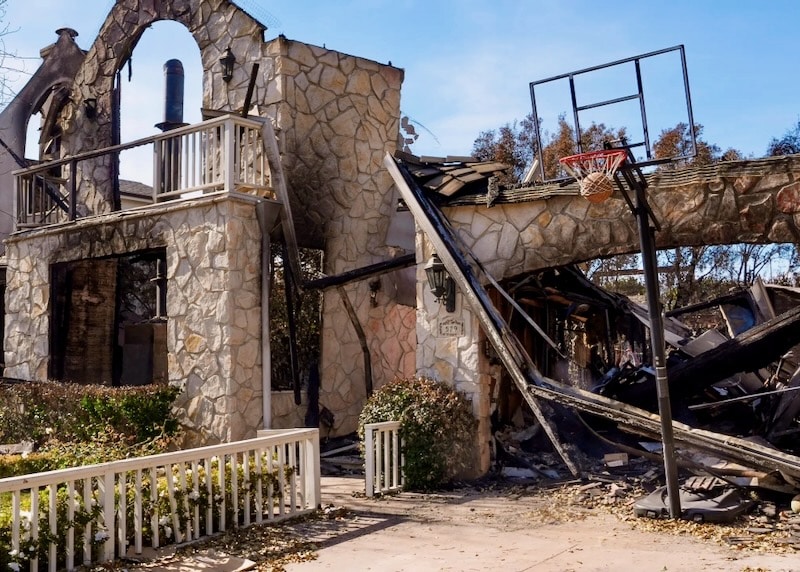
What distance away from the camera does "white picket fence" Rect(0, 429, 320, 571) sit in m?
6.11

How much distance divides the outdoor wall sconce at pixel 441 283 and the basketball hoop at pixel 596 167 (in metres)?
2.83

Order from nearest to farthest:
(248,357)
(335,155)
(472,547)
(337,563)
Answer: (337,563) < (472,547) < (248,357) < (335,155)

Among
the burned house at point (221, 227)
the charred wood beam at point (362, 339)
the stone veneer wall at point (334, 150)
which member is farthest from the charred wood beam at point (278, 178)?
the charred wood beam at point (362, 339)

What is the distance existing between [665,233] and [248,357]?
18.9 ft

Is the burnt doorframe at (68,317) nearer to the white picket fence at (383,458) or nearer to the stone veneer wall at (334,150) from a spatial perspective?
the stone veneer wall at (334,150)

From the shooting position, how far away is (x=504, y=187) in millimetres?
10258

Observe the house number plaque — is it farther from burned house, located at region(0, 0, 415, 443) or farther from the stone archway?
the stone archway

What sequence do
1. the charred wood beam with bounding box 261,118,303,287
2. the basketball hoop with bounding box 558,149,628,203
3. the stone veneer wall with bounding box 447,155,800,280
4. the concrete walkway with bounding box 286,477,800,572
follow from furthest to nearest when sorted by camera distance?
1. the charred wood beam with bounding box 261,118,303,287
2. the stone veneer wall with bounding box 447,155,800,280
3. the basketball hoop with bounding box 558,149,628,203
4. the concrete walkway with bounding box 286,477,800,572

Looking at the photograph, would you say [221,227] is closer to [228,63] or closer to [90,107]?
[228,63]

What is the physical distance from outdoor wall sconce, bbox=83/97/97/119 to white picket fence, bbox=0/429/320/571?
33.4 feet

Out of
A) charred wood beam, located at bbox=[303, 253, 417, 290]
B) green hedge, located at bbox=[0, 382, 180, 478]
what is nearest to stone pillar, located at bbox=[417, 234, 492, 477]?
charred wood beam, located at bbox=[303, 253, 417, 290]

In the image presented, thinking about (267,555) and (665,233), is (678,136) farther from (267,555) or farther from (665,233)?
(267,555)

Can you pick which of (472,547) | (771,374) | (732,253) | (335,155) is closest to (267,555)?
(472,547)

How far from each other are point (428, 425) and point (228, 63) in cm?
756
